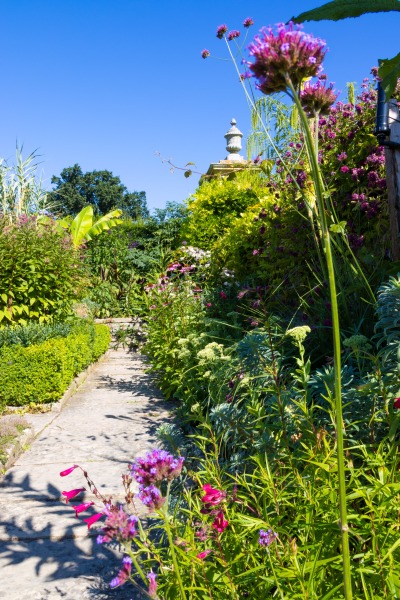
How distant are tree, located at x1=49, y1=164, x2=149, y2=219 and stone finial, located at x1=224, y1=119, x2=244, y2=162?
4301 cm

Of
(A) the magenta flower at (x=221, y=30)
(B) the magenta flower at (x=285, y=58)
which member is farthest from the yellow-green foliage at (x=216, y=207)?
(B) the magenta flower at (x=285, y=58)

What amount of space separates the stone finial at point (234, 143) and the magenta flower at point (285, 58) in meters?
12.0

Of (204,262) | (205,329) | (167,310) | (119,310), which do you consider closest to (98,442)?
(205,329)

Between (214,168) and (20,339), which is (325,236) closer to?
(20,339)

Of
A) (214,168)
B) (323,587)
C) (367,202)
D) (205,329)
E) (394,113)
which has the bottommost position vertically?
(323,587)

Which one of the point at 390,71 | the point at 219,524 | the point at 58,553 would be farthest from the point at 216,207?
the point at 219,524

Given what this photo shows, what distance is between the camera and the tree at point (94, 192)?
A: 182ft

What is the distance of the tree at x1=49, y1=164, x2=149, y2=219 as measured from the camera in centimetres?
5541

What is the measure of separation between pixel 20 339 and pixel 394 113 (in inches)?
182

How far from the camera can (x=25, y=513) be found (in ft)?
11.2

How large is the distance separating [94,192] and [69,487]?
182ft

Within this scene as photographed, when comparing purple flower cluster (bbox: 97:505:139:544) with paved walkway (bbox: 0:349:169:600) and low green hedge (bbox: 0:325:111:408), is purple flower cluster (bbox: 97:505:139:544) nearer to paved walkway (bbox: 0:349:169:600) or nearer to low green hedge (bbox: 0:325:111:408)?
paved walkway (bbox: 0:349:169:600)

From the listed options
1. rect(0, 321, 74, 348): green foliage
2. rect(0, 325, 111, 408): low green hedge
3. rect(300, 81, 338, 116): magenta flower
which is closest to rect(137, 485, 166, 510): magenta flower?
rect(300, 81, 338, 116): magenta flower

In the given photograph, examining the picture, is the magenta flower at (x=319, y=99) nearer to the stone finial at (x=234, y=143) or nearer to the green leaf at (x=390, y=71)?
the green leaf at (x=390, y=71)
